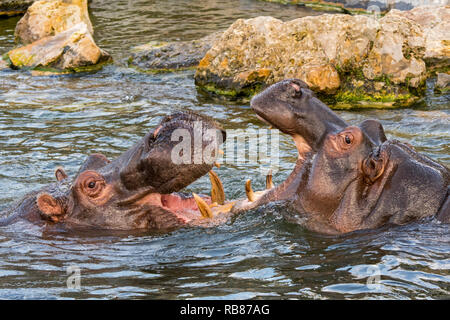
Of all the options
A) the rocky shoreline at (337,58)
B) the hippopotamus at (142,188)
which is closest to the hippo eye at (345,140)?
the hippopotamus at (142,188)

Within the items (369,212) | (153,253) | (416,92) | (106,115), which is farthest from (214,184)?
(416,92)

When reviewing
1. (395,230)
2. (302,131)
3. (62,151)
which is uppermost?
(302,131)

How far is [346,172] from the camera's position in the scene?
5.22 m

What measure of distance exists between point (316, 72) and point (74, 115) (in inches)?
154

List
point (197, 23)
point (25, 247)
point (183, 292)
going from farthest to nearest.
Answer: point (197, 23) → point (25, 247) → point (183, 292)

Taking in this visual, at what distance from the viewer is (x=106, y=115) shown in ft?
36.8

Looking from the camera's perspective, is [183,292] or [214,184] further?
[214,184]

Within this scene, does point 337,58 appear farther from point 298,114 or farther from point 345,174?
point 345,174

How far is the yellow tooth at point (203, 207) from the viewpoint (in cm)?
567

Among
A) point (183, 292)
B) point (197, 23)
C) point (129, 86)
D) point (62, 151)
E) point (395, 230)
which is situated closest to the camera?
point (183, 292)

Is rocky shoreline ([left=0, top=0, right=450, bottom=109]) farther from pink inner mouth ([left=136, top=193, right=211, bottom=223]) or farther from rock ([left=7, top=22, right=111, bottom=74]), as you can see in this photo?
pink inner mouth ([left=136, top=193, right=211, bottom=223])

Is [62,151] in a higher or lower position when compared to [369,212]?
lower

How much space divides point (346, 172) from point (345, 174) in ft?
0.05

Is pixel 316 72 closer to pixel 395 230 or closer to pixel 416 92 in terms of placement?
pixel 416 92
